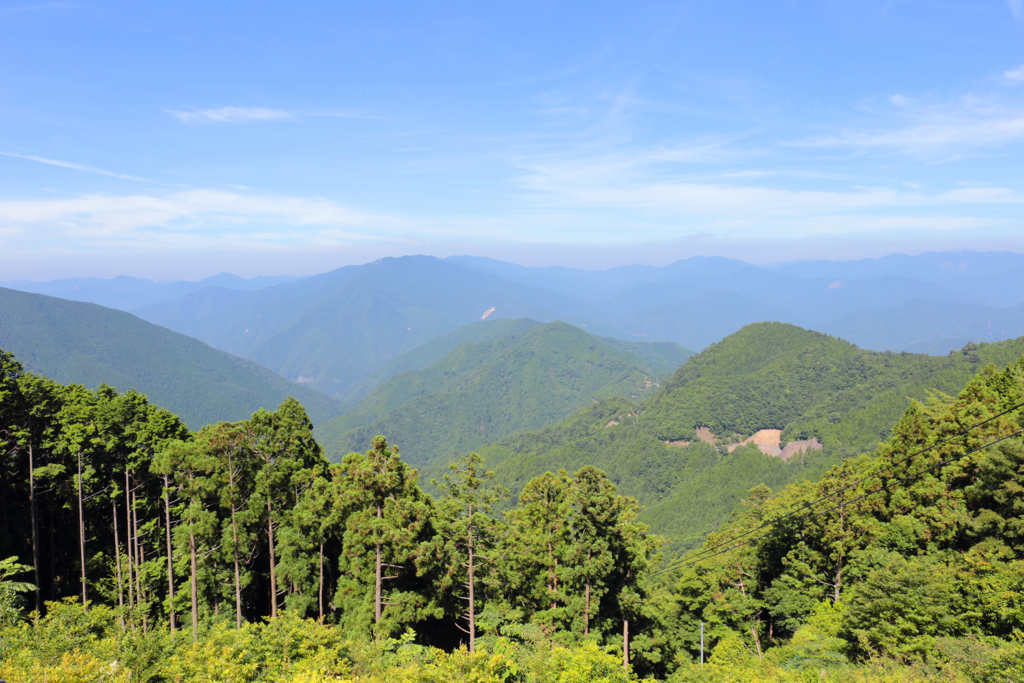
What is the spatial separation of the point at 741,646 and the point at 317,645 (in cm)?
2412

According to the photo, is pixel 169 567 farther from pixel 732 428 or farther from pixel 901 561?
pixel 732 428

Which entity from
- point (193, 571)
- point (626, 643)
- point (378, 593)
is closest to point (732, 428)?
point (626, 643)

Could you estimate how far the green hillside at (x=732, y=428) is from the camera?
399ft

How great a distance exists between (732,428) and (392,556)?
173 metres

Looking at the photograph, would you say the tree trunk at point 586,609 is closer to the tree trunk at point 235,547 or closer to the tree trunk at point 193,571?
the tree trunk at point 235,547

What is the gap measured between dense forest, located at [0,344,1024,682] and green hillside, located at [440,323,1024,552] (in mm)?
70208

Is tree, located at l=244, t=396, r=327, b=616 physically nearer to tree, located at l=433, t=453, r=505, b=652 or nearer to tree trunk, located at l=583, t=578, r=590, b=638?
tree, located at l=433, t=453, r=505, b=652

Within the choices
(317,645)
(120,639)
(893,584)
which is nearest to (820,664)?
(893,584)

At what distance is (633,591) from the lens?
25.5 metres

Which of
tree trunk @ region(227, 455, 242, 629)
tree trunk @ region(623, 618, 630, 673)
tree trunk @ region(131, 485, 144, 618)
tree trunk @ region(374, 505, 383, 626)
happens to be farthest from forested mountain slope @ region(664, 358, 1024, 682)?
tree trunk @ region(131, 485, 144, 618)

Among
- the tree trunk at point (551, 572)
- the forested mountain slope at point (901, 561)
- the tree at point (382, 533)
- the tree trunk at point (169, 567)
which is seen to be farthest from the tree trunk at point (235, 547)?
the forested mountain slope at point (901, 561)

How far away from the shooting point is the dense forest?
57.1 feet

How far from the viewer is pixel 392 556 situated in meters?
22.2

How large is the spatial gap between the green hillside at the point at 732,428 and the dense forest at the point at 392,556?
70208 mm
